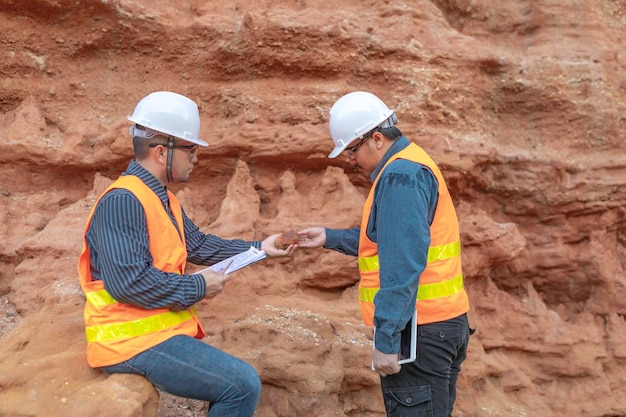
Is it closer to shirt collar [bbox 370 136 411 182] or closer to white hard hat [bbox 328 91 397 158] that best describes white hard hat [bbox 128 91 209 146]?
white hard hat [bbox 328 91 397 158]

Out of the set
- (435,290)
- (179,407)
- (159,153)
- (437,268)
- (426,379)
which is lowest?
(179,407)

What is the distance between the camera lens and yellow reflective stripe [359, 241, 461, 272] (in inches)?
128

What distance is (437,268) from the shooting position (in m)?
3.24

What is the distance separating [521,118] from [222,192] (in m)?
3.32

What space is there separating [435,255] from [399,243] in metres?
0.37

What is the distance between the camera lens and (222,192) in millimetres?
5719

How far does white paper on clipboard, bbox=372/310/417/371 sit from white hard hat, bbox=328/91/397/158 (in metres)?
1.05

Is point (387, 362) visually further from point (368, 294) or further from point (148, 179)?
point (148, 179)

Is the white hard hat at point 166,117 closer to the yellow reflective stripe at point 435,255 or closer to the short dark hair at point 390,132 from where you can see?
the short dark hair at point 390,132

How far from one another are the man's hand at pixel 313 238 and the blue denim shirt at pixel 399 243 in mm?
926

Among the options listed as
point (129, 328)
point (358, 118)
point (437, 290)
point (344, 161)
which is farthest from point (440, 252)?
point (344, 161)

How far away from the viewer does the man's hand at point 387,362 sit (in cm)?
299

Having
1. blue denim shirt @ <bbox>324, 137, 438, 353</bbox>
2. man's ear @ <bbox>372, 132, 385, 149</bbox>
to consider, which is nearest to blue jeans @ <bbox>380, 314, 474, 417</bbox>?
blue denim shirt @ <bbox>324, 137, 438, 353</bbox>

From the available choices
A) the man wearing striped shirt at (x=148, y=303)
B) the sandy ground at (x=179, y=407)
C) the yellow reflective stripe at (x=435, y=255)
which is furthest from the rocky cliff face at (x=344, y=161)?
the man wearing striped shirt at (x=148, y=303)
